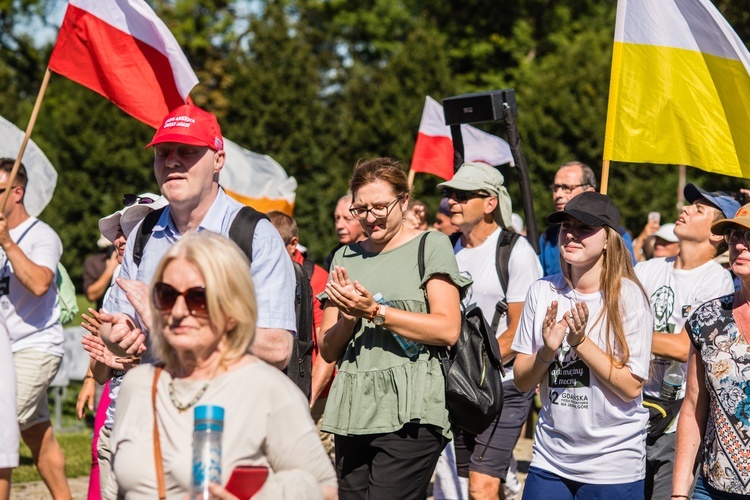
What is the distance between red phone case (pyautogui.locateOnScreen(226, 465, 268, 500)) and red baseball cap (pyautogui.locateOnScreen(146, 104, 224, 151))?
165 cm

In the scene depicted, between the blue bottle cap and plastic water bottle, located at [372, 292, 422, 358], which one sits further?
plastic water bottle, located at [372, 292, 422, 358]

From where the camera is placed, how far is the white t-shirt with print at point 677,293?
5.96 m

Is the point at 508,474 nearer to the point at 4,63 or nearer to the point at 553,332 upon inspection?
the point at 553,332

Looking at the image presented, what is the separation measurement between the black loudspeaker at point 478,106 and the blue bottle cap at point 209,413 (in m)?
4.96

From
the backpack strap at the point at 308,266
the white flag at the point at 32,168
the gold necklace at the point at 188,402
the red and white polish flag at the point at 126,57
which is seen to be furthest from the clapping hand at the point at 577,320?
the white flag at the point at 32,168

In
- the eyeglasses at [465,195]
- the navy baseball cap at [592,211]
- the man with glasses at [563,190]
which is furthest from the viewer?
the man with glasses at [563,190]

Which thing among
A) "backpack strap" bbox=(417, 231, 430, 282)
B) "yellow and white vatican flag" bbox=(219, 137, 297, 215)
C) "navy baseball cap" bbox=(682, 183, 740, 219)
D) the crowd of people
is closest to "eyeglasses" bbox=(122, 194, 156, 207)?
the crowd of people

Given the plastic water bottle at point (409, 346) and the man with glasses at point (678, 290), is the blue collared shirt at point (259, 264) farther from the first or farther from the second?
the man with glasses at point (678, 290)

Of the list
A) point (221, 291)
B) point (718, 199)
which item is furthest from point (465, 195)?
point (221, 291)

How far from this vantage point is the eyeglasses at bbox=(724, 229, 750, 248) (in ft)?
14.8

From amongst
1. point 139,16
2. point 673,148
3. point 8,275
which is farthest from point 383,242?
point 8,275

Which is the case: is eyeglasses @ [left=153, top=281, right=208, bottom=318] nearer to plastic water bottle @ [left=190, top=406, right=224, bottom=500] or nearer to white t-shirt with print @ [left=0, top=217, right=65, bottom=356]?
plastic water bottle @ [left=190, top=406, right=224, bottom=500]

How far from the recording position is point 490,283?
6.57 meters

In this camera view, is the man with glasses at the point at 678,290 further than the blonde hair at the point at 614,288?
Yes
